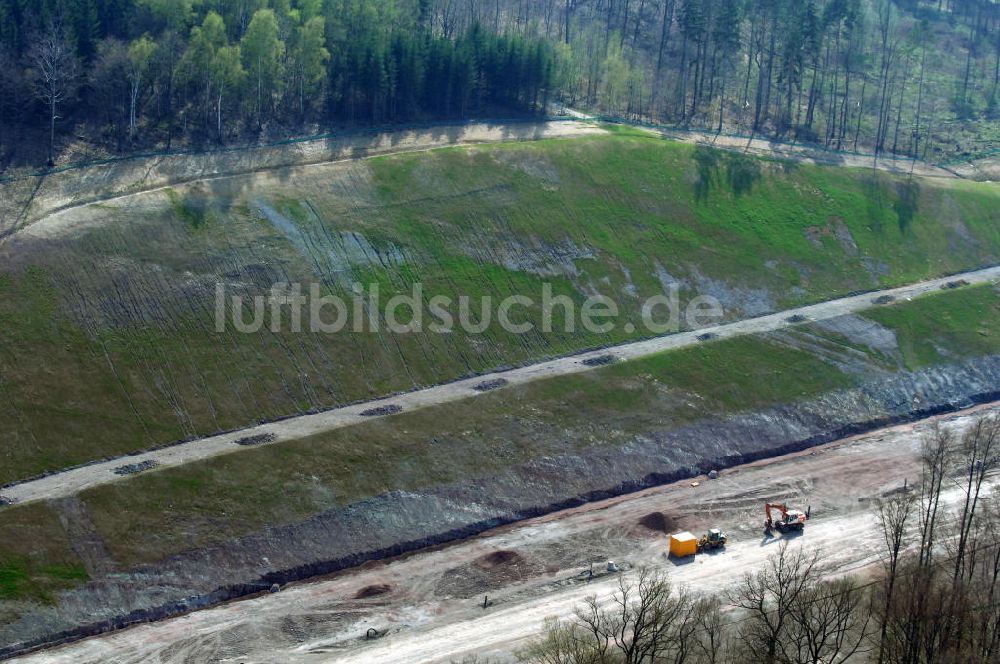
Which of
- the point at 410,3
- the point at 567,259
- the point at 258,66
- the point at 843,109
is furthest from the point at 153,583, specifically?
the point at 843,109

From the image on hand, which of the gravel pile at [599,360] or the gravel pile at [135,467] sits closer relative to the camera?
the gravel pile at [135,467]

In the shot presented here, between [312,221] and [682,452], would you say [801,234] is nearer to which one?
[682,452]

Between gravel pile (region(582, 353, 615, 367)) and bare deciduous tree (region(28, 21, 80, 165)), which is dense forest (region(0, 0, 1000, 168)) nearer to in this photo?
bare deciduous tree (region(28, 21, 80, 165))

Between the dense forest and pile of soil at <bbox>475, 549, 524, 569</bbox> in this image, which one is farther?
the dense forest

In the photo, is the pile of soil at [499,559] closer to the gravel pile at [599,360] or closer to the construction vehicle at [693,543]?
the construction vehicle at [693,543]

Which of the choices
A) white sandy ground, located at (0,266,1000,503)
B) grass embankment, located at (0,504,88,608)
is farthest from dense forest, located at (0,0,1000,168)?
grass embankment, located at (0,504,88,608)
